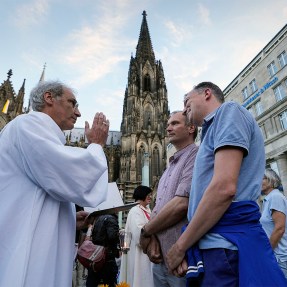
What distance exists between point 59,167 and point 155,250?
1.10 m

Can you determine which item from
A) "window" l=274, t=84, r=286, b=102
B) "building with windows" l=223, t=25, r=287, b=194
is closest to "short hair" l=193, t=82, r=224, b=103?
"building with windows" l=223, t=25, r=287, b=194

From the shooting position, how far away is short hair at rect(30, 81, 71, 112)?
6.59ft

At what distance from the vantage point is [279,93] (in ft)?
48.5

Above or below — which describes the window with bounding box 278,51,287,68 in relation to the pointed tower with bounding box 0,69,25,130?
below

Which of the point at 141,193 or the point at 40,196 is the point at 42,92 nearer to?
the point at 40,196

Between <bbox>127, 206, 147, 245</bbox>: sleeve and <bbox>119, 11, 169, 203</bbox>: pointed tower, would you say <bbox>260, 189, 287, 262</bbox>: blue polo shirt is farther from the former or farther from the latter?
<bbox>119, 11, 169, 203</bbox>: pointed tower

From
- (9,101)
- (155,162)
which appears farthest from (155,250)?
(155,162)

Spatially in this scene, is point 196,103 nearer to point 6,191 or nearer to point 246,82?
point 6,191

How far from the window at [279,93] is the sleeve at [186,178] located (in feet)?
49.0

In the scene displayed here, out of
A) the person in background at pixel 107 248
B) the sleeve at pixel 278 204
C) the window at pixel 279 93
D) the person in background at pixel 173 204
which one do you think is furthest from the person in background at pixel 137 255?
the window at pixel 279 93

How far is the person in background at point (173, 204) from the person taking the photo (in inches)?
70.7

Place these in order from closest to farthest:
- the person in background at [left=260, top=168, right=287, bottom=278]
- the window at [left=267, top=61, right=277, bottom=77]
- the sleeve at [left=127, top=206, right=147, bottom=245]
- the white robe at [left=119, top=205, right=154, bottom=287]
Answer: the person in background at [left=260, top=168, right=287, bottom=278], the white robe at [left=119, top=205, right=154, bottom=287], the sleeve at [left=127, top=206, right=147, bottom=245], the window at [left=267, top=61, right=277, bottom=77]

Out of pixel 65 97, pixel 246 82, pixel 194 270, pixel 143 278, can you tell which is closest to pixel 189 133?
pixel 65 97

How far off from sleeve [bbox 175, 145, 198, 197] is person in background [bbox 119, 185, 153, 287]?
191cm
